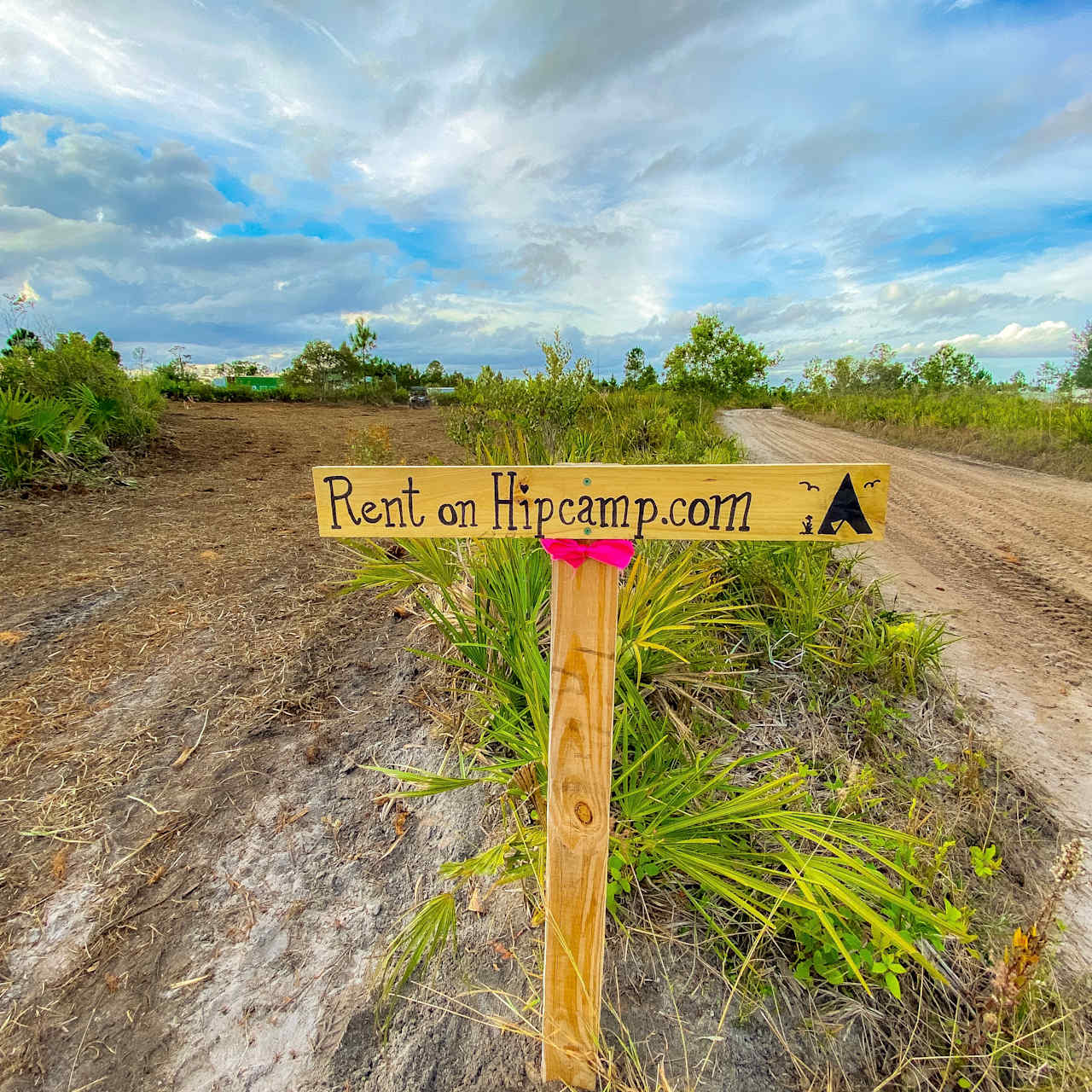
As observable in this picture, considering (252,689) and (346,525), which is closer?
(346,525)

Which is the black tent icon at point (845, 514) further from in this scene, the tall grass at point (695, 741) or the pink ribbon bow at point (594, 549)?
the tall grass at point (695, 741)

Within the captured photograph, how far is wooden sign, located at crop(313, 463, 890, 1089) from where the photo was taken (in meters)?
1.08

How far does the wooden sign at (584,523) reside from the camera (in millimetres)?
1079

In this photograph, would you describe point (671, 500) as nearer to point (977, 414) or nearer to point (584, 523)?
point (584, 523)

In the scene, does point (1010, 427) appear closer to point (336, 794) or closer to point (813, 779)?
point (813, 779)

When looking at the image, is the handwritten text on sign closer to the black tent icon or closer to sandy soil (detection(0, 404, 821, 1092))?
the black tent icon

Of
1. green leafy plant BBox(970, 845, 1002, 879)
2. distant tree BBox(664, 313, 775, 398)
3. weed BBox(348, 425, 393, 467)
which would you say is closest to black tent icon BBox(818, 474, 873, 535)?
green leafy plant BBox(970, 845, 1002, 879)

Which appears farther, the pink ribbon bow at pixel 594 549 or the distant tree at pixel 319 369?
the distant tree at pixel 319 369

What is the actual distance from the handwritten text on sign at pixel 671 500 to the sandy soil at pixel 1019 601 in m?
1.84

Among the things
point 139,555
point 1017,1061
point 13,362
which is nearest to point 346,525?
point 1017,1061

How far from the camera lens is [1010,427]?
1088 cm

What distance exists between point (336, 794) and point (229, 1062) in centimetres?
81

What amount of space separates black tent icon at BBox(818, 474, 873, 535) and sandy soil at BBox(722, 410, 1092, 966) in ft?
5.87

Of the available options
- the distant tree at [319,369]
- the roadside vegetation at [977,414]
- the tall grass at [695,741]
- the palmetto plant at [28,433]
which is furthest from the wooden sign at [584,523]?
the distant tree at [319,369]
